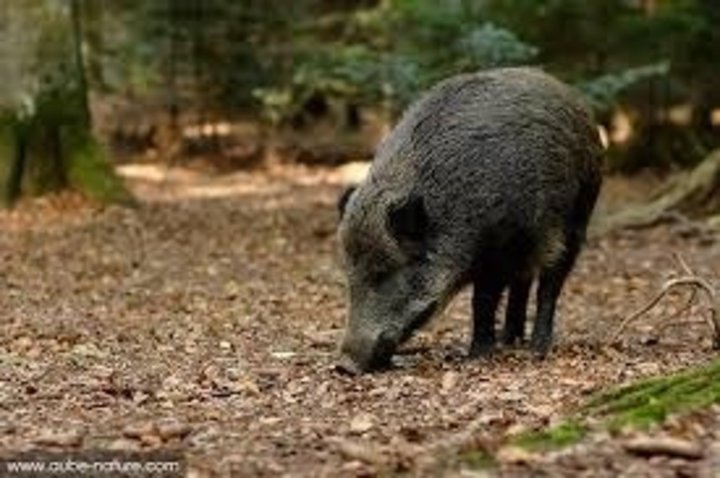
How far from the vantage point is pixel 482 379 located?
7480mm

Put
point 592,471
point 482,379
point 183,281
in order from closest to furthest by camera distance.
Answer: point 592,471 → point 482,379 → point 183,281

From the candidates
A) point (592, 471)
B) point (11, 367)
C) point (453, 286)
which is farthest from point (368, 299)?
point (592, 471)

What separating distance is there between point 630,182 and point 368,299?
530 inches

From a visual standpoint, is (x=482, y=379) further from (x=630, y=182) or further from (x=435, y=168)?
(x=630, y=182)

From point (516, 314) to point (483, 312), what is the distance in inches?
22.7

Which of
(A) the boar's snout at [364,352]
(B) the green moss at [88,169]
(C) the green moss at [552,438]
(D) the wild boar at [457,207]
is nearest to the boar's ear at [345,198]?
(D) the wild boar at [457,207]

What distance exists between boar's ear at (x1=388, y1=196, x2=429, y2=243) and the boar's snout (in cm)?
55

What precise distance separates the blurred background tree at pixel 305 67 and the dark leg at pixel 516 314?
236 inches

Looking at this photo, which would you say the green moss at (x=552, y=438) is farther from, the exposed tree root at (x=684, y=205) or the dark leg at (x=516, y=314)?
the exposed tree root at (x=684, y=205)

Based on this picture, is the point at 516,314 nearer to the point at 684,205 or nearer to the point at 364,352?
the point at 364,352

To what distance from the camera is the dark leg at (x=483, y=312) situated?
8438 mm

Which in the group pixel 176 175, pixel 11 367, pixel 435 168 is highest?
pixel 435 168

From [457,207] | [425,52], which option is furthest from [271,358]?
[425,52]

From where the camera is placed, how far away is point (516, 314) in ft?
29.4
